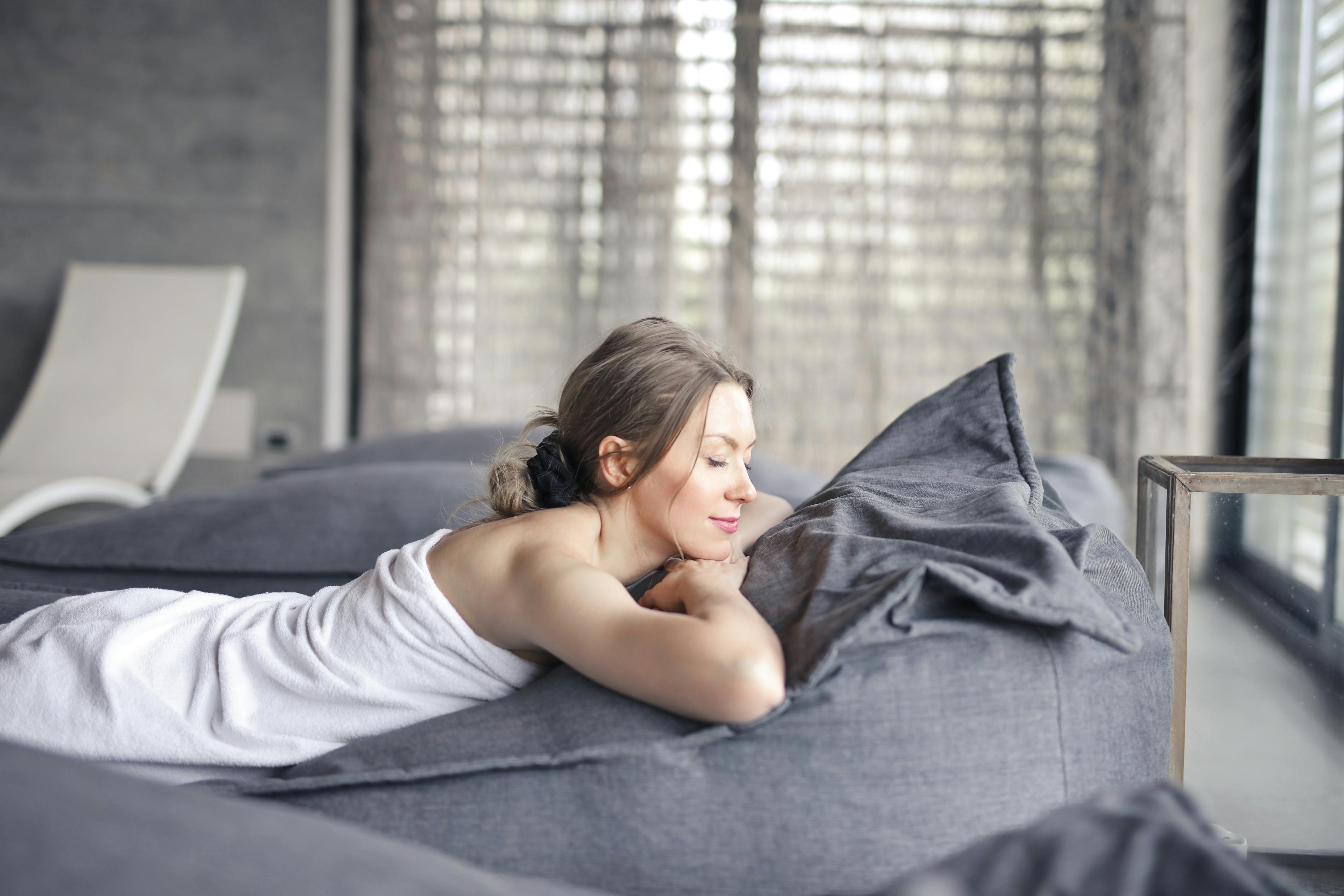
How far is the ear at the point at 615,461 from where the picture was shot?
112cm

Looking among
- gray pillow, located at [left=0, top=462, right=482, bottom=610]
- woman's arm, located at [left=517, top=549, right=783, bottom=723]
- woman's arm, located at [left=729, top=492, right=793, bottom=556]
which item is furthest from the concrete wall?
woman's arm, located at [left=517, top=549, right=783, bottom=723]

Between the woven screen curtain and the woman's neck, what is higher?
the woven screen curtain

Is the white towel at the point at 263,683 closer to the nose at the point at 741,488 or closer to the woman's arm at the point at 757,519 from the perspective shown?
the nose at the point at 741,488

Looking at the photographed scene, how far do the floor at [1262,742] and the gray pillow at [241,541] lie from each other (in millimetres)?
1164

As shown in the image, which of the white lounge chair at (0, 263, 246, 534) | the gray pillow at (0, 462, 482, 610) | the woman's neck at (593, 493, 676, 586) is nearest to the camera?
the woman's neck at (593, 493, 676, 586)

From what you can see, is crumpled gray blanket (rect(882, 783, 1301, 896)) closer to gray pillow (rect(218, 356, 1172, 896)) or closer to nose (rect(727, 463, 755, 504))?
gray pillow (rect(218, 356, 1172, 896))

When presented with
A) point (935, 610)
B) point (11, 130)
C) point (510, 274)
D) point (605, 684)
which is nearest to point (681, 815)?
point (605, 684)

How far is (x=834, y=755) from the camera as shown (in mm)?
803

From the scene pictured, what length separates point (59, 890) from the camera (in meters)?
0.53

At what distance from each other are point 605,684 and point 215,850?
1.21ft

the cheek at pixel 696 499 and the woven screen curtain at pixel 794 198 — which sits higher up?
the woven screen curtain at pixel 794 198

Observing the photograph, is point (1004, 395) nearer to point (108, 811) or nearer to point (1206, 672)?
point (1206, 672)

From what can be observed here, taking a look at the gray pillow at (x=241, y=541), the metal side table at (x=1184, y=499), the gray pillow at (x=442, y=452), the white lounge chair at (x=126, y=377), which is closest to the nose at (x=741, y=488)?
the metal side table at (x=1184, y=499)

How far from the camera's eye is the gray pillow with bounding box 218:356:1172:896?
792mm
